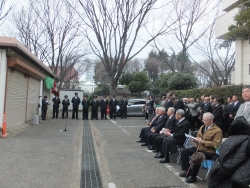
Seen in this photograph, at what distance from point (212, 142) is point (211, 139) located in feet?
0.28

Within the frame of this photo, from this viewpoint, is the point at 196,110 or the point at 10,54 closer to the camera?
the point at 10,54

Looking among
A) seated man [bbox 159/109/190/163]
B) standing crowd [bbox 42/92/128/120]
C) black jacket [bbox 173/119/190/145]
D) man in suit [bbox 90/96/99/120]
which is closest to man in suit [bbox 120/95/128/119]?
standing crowd [bbox 42/92/128/120]

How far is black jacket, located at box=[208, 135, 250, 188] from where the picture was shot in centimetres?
329

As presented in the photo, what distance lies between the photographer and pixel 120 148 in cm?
873

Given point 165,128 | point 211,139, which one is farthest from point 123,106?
point 211,139

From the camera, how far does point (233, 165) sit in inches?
132

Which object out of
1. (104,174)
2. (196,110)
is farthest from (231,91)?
(104,174)

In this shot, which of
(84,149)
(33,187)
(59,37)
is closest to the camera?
(33,187)

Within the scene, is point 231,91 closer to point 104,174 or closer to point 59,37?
point 104,174

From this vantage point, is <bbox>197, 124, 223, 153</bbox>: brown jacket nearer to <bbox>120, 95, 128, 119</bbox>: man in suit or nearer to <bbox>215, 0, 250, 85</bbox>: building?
<bbox>120, 95, 128, 119</bbox>: man in suit

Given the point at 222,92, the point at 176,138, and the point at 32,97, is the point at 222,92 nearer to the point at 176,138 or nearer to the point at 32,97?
the point at 176,138

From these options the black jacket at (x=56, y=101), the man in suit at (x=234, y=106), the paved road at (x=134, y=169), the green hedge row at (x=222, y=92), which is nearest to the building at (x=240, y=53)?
the green hedge row at (x=222, y=92)

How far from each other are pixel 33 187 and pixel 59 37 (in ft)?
77.9

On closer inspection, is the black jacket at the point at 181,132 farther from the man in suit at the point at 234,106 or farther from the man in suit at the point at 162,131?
the man in suit at the point at 234,106
